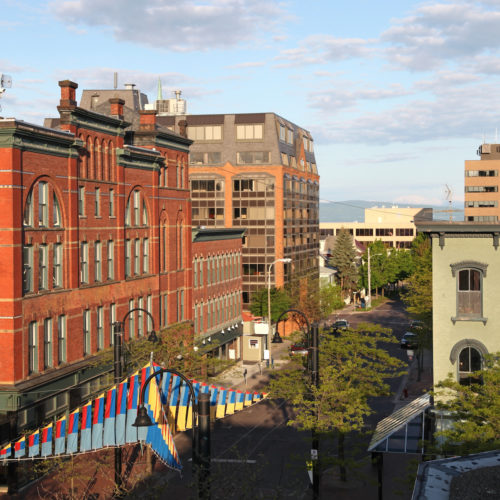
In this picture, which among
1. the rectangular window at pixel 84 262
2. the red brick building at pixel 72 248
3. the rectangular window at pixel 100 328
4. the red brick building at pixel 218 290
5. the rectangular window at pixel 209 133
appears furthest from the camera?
the rectangular window at pixel 209 133

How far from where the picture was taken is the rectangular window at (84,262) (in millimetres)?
44938

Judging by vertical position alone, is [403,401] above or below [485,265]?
below

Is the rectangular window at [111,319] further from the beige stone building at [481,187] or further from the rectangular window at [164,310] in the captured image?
the beige stone building at [481,187]

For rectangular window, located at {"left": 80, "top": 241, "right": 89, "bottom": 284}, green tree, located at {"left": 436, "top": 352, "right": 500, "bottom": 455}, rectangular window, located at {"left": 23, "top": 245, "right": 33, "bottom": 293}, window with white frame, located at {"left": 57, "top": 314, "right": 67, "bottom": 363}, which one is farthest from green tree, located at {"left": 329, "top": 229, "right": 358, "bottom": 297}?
green tree, located at {"left": 436, "top": 352, "right": 500, "bottom": 455}

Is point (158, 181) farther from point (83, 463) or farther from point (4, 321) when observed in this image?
point (83, 463)

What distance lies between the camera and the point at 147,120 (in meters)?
57.1

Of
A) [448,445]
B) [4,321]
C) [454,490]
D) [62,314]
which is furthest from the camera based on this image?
[62,314]

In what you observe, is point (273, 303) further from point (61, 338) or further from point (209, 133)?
point (61, 338)

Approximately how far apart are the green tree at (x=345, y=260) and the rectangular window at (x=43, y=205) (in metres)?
95.2

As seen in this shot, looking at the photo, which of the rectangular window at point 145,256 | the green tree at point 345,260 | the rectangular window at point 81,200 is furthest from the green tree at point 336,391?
the green tree at point 345,260

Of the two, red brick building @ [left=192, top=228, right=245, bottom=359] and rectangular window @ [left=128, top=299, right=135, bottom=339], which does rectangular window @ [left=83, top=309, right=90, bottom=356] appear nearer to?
rectangular window @ [left=128, top=299, right=135, bottom=339]

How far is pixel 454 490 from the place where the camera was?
12711 millimetres

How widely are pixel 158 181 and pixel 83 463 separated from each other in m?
27.5

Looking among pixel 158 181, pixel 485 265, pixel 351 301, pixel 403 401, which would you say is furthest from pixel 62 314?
pixel 351 301
